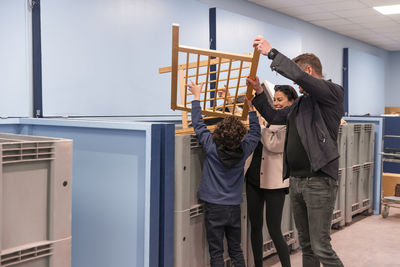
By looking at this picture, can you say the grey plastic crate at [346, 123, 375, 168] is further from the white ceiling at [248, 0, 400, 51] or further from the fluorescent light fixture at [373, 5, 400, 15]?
the fluorescent light fixture at [373, 5, 400, 15]

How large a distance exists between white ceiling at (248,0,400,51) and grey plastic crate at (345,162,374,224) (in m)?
2.37

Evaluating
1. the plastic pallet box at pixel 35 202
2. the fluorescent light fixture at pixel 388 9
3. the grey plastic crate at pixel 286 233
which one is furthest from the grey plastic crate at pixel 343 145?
the plastic pallet box at pixel 35 202

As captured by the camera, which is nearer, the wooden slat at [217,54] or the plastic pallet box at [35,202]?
the plastic pallet box at [35,202]

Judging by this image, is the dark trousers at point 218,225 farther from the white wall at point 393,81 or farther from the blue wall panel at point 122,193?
the white wall at point 393,81

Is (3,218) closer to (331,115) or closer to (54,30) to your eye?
(331,115)

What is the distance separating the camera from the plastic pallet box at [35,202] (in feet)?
4.82

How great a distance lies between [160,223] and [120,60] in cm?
195

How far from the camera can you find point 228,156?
246 centimetres

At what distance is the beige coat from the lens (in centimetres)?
271

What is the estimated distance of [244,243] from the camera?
9.77 ft

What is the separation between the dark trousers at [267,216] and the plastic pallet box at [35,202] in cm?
142

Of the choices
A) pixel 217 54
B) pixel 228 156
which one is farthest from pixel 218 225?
pixel 217 54

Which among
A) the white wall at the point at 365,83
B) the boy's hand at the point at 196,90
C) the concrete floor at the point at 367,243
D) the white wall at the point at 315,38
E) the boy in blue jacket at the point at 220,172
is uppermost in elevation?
the white wall at the point at 315,38

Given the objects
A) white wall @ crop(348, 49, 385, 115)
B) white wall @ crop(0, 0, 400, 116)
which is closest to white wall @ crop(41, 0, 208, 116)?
white wall @ crop(0, 0, 400, 116)
